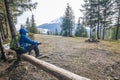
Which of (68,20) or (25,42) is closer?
(25,42)

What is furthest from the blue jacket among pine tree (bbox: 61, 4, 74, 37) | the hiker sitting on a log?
pine tree (bbox: 61, 4, 74, 37)

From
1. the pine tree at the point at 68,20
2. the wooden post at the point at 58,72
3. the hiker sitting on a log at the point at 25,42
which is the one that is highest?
the pine tree at the point at 68,20

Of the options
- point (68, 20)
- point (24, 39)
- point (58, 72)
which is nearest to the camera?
point (58, 72)

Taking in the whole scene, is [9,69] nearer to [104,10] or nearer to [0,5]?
[0,5]

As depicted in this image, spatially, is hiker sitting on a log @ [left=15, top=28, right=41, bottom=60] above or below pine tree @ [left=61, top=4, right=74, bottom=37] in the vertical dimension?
below

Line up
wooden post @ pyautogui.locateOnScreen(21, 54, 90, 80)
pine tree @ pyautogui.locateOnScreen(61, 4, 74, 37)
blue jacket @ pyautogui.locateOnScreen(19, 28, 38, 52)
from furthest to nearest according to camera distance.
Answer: pine tree @ pyautogui.locateOnScreen(61, 4, 74, 37), blue jacket @ pyautogui.locateOnScreen(19, 28, 38, 52), wooden post @ pyautogui.locateOnScreen(21, 54, 90, 80)

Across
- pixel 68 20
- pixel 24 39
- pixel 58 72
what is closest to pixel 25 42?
pixel 24 39

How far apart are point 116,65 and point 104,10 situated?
78.6 ft

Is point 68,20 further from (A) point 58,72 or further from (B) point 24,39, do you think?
(A) point 58,72

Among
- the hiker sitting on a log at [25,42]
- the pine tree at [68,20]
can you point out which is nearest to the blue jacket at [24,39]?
the hiker sitting on a log at [25,42]

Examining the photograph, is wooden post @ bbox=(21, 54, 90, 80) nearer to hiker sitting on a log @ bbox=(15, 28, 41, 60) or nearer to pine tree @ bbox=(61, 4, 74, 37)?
hiker sitting on a log @ bbox=(15, 28, 41, 60)


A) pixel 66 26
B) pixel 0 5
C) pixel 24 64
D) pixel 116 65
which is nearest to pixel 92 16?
pixel 66 26

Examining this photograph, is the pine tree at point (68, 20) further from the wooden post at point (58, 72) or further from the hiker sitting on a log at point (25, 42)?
the wooden post at point (58, 72)

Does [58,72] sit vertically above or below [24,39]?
below
